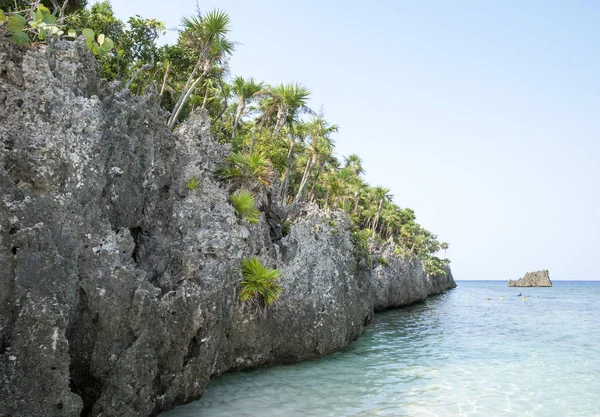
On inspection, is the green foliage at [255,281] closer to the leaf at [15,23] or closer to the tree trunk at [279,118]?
the leaf at [15,23]

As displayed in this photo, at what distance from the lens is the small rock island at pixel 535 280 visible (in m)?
130

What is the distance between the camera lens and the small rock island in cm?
13050

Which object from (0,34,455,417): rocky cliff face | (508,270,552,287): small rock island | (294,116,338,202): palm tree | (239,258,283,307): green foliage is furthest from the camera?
(508,270,552,287): small rock island

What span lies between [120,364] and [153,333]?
724 mm

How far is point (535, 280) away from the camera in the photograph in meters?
131

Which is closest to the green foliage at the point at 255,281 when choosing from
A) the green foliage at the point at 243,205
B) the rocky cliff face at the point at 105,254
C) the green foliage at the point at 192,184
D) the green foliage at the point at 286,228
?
the rocky cliff face at the point at 105,254

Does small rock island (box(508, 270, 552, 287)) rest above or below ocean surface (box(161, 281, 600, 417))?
above

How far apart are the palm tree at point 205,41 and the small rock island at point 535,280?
455ft

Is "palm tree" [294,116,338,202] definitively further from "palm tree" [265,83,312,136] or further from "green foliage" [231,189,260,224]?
"green foliage" [231,189,260,224]

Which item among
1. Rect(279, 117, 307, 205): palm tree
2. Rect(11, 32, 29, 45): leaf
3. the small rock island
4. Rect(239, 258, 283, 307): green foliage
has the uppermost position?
Rect(279, 117, 307, 205): palm tree

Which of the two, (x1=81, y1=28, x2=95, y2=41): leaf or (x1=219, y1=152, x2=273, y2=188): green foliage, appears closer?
(x1=81, y1=28, x2=95, y2=41): leaf

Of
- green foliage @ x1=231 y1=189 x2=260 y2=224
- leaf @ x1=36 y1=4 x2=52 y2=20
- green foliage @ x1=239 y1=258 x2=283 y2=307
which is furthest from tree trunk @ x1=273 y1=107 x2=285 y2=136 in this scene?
leaf @ x1=36 y1=4 x2=52 y2=20

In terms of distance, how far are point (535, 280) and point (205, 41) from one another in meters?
141

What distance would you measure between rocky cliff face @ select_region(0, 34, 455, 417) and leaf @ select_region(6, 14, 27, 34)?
21 cm
